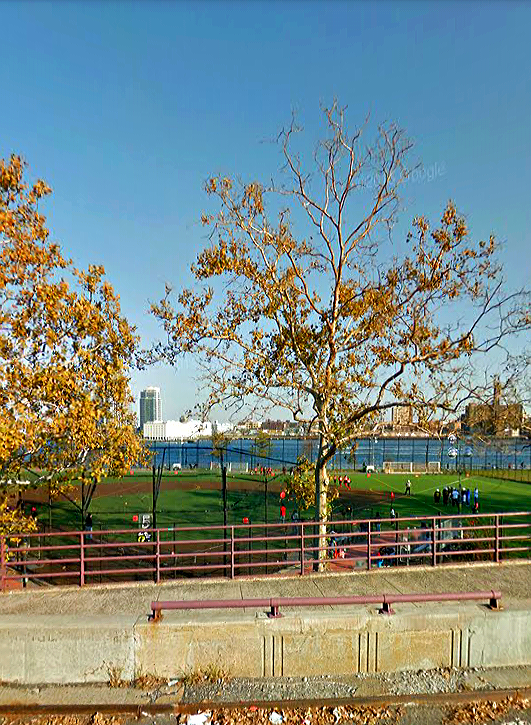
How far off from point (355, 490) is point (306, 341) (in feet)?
115

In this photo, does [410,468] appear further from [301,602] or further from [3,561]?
[3,561]

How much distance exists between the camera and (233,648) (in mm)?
7387

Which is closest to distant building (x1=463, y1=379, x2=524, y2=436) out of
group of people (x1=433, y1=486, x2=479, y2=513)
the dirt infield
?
the dirt infield

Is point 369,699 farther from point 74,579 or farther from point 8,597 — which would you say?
point 74,579

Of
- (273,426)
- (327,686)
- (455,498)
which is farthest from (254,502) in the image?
(327,686)

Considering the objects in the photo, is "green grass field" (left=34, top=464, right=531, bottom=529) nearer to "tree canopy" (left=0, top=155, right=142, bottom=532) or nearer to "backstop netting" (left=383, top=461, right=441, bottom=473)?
"backstop netting" (left=383, top=461, right=441, bottom=473)

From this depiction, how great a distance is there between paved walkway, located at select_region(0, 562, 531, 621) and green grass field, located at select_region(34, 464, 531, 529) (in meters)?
15.4

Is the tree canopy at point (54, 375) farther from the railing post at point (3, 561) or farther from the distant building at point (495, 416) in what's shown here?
the distant building at point (495, 416)

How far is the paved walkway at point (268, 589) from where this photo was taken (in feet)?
28.1

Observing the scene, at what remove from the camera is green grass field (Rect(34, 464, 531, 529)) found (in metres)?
30.2

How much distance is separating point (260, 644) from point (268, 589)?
2.06 m

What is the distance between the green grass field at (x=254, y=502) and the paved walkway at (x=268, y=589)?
15.4m

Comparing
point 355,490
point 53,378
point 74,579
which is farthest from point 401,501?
point 53,378

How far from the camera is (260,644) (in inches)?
292
